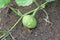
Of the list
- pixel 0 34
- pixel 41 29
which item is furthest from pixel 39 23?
pixel 0 34

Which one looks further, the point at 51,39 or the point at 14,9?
the point at 14,9

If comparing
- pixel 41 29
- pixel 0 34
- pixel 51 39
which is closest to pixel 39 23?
pixel 41 29

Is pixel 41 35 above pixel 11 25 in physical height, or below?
below

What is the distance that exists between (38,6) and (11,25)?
0.26 metres

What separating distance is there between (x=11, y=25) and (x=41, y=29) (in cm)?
24

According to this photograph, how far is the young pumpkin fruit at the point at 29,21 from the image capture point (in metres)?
1.58

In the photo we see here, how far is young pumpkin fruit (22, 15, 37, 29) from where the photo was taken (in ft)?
5.19

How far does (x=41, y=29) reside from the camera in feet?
5.39

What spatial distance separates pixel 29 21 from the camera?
1581mm

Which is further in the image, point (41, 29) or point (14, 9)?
point (14, 9)

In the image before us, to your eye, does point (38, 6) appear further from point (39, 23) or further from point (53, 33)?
point (53, 33)

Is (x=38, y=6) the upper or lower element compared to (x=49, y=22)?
upper

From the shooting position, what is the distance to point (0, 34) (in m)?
1.69

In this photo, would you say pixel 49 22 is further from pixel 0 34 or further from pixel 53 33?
pixel 0 34
